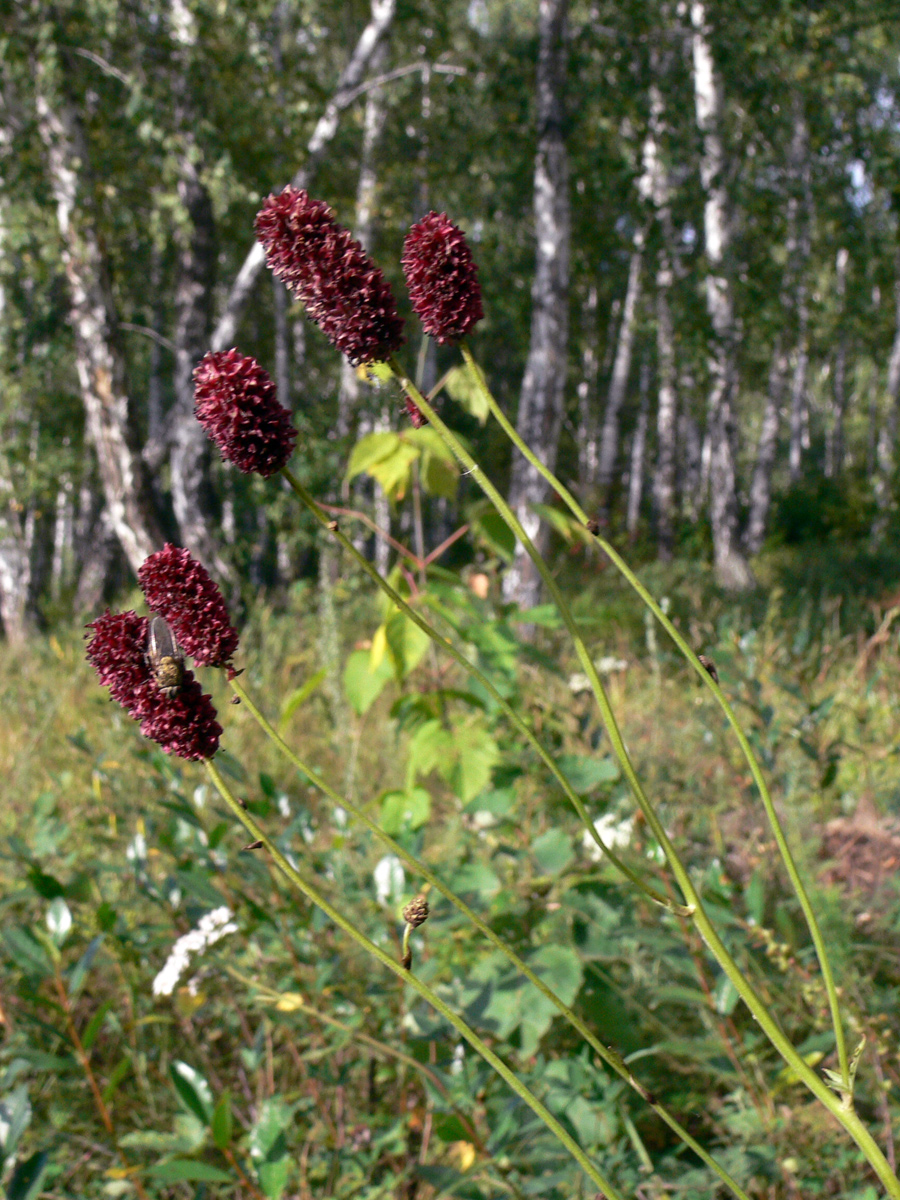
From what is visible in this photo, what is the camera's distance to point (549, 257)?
20.1 ft

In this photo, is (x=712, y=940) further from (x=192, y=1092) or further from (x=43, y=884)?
(x=43, y=884)

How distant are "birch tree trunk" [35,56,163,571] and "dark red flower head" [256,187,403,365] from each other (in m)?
5.51

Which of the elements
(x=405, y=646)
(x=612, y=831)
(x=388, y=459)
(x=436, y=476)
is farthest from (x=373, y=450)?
(x=612, y=831)

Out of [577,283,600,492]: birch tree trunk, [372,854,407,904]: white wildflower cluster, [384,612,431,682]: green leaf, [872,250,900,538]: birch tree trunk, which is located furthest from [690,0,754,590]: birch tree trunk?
[577,283,600,492]: birch tree trunk

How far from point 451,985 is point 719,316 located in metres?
7.99

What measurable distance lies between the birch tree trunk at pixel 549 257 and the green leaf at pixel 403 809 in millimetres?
4053

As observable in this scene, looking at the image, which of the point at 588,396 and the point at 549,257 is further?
the point at 588,396

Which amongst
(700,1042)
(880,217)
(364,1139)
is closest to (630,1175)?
(700,1042)

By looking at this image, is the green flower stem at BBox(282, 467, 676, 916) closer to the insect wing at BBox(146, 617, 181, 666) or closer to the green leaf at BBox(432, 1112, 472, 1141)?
the insect wing at BBox(146, 617, 181, 666)

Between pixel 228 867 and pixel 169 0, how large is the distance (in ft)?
20.5

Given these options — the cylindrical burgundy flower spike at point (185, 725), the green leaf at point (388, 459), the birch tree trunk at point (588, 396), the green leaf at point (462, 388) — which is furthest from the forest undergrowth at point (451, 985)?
the birch tree trunk at point (588, 396)

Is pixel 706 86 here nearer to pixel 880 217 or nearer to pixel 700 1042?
pixel 700 1042

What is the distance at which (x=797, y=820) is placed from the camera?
201cm

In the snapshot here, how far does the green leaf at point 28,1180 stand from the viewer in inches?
40.9
